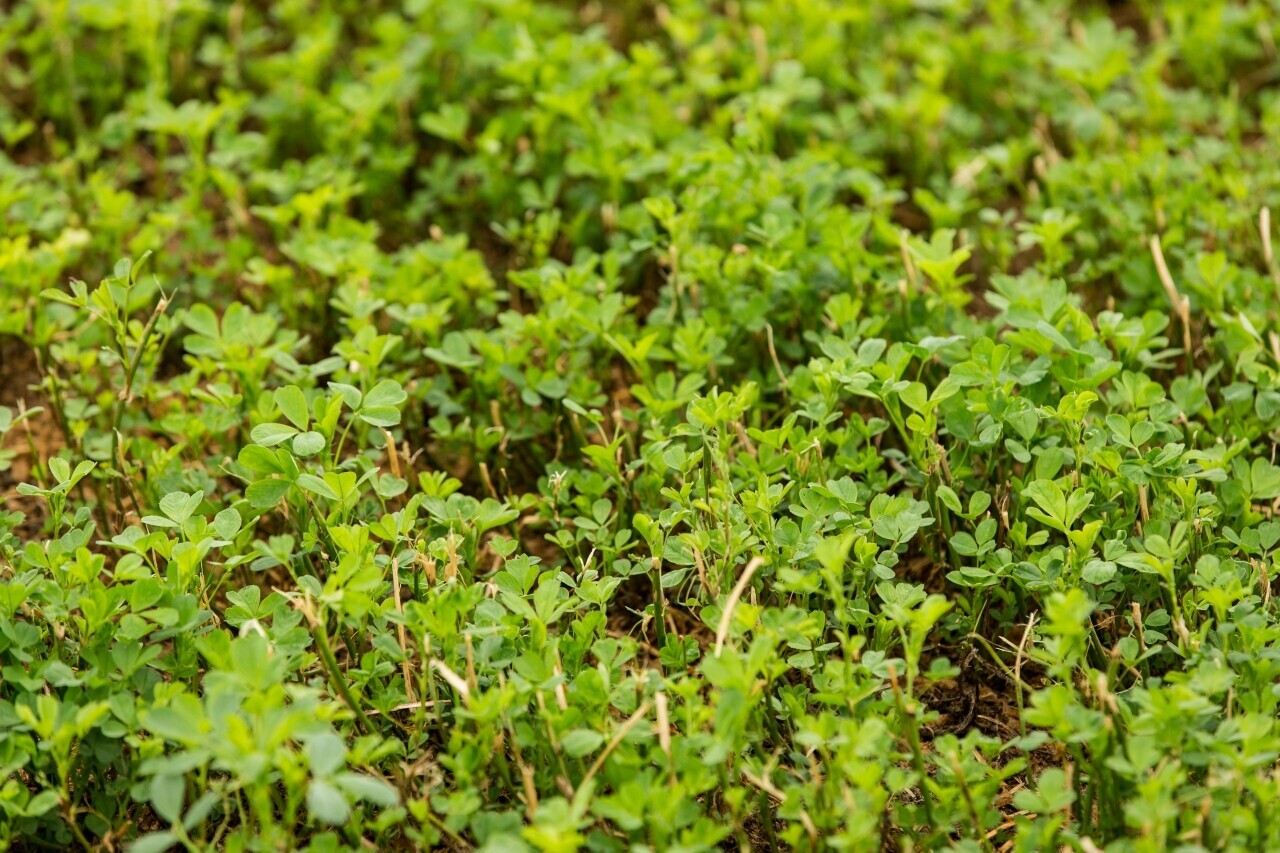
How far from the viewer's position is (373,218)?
3.55 metres

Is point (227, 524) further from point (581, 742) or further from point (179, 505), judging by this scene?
point (581, 742)

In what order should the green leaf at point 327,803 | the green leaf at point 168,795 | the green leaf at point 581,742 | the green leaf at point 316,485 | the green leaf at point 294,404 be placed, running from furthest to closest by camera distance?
1. the green leaf at point 294,404
2. the green leaf at point 316,485
3. the green leaf at point 581,742
4. the green leaf at point 168,795
5. the green leaf at point 327,803

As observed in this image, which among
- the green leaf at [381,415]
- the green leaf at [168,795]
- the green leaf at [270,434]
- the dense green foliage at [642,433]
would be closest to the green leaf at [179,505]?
the dense green foliage at [642,433]

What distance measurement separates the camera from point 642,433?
2742mm

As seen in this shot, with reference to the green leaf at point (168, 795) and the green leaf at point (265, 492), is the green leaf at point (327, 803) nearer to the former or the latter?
the green leaf at point (168, 795)

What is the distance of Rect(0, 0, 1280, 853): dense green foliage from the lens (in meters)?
1.92

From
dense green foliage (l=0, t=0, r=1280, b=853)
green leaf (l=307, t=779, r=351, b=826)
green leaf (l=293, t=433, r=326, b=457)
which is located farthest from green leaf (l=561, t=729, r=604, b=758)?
green leaf (l=293, t=433, r=326, b=457)

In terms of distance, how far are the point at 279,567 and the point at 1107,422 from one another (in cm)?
164

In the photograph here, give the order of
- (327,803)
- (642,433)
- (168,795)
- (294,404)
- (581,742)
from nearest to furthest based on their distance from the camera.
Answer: (327,803)
(168,795)
(581,742)
(294,404)
(642,433)

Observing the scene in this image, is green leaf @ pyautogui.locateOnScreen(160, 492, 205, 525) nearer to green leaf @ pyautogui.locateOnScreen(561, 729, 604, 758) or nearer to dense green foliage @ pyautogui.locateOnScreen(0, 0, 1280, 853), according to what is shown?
dense green foliage @ pyautogui.locateOnScreen(0, 0, 1280, 853)

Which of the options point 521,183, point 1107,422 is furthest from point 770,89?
point 1107,422

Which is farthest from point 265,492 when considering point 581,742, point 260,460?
point 581,742

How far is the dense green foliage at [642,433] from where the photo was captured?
192 centimetres

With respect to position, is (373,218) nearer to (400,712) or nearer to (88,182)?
(88,182)
